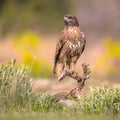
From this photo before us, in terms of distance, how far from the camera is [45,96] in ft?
47.1

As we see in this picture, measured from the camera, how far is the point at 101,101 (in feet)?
44.9

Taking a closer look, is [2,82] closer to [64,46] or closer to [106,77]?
[64,46]

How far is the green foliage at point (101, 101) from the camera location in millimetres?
13578

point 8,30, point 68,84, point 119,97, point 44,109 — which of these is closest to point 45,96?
point 44,109

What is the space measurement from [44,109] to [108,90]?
3.63 ft

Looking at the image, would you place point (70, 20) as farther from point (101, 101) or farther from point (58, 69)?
point (101, 101)

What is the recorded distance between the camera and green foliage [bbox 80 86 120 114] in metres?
13.6

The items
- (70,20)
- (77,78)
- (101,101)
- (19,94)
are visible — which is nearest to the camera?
(101,101)

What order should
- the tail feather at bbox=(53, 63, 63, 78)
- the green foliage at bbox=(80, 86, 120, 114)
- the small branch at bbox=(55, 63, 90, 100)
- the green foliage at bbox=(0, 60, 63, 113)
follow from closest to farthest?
the green foliage at bbox=(80, 86, 120, 114), the green foliage at bbox=(0, 60, 63, 113), the small branch at bbox=(55, 63, 90, 100), the tail feather at bbox=(53, 63, 63, 78)

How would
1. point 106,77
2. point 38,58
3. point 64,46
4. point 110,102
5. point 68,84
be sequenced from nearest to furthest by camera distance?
point 110,102
point 64,46
point 68,84
point 106,77
point 38,58

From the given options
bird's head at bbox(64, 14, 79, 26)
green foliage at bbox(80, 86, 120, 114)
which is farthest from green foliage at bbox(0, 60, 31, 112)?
bird's head at bbox(64, 14, 79, 26)

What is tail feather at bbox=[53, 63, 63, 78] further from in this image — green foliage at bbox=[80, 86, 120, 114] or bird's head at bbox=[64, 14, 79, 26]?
green foliage at bbox=[80, 86, 120, 114]

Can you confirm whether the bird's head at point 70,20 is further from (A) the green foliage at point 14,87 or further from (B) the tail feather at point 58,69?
(A) the green foliage at point 14,87

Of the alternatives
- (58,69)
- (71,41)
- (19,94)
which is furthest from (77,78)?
(19,94)
